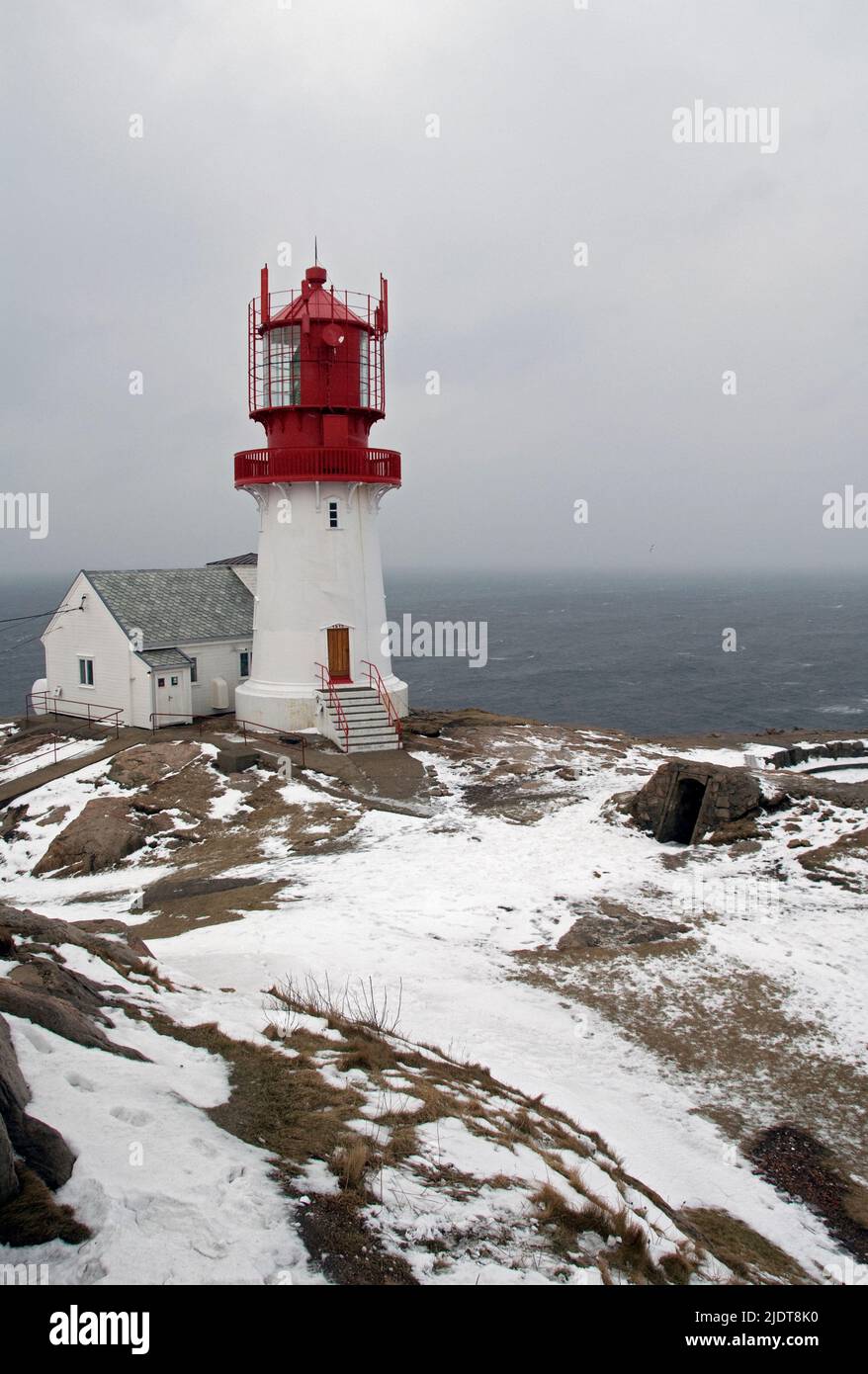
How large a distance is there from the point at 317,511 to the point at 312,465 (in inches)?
61.0

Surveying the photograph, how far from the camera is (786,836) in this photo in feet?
67.2

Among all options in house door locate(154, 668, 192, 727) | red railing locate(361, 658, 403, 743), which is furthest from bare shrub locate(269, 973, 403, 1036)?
house door locate(154, 668, 192, 727)

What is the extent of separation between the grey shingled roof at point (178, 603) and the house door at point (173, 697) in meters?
1.18

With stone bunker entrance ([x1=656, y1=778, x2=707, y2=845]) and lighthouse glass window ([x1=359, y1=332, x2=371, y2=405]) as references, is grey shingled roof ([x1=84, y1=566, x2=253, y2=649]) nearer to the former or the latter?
lighthouse glass window ([x1=359, y1=332, x2=371, y2=405])

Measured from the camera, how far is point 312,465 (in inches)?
1177

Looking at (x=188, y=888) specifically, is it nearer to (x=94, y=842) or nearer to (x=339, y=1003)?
(x=94, y=842)

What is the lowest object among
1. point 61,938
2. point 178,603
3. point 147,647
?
point 61,938

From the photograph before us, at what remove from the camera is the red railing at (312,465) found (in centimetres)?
2989

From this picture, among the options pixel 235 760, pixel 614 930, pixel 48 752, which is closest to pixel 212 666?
pixel 48 752

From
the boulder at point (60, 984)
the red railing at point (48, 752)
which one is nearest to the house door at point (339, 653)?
the red railing at point (48, 752)
